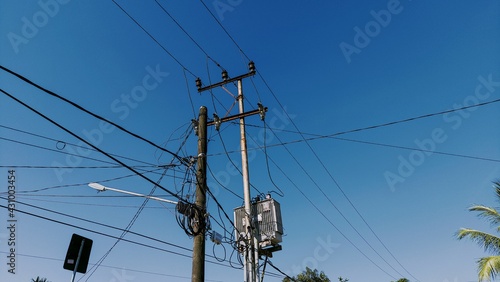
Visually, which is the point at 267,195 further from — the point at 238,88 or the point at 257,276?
the point at 238,88

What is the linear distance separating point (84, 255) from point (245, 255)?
5692 millimetres

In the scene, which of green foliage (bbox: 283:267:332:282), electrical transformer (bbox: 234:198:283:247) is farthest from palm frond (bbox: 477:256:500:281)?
green foliage (bbox: 283:267:332:282)

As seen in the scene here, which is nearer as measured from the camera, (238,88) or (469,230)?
(238,88)

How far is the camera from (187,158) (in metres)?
8.88

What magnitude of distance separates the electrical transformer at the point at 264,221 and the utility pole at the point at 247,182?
0.23 meters

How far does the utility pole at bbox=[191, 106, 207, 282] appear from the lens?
712 cm

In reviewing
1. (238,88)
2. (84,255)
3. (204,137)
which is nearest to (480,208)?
(238,88)

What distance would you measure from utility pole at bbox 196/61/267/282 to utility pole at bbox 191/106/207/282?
2.22m

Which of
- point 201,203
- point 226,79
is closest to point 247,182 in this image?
point 201,203

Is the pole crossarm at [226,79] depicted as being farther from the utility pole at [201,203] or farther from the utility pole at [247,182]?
the utility pole at [201,203]

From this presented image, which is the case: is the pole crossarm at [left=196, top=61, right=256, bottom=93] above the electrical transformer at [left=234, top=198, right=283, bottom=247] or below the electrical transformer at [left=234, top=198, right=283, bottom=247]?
above

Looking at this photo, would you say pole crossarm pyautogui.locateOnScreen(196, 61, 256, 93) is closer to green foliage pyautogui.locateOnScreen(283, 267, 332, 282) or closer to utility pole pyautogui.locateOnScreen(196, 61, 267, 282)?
utility pole pyautogui.locateOnScreen(196, 61, 267, 282)

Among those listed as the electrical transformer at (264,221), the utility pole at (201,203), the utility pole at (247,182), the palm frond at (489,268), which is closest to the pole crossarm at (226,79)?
the utility pole at (247,182)

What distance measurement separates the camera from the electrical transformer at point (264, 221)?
36.8 ft
